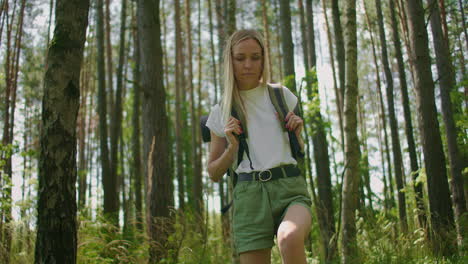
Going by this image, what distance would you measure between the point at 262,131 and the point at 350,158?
2.95 meters

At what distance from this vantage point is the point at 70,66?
3727 millimetres

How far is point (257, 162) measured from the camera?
2443mm

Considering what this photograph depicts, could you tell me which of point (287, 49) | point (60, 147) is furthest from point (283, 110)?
point (287, 49)

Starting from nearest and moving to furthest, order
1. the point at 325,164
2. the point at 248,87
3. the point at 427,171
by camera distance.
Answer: the point at 248,87 → the point at 427,171 → the point at 325,164

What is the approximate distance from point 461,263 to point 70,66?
4.58 metres

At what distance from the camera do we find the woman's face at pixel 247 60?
2.55 metres

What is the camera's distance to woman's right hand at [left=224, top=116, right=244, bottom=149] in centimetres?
237

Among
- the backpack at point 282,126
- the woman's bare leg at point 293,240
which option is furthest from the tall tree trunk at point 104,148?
the woman's bare leg at point 293,240

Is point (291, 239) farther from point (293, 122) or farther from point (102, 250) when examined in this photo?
point (102, 250)

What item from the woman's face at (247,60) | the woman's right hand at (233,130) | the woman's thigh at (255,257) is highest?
the woman's face at (247,60)

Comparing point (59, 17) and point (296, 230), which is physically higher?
point (59, 17)

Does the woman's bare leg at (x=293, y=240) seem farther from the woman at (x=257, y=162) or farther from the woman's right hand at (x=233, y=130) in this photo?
the woman's right hand at (x=233, y=130)

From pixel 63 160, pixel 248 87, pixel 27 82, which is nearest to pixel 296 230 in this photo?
pixel 248 87

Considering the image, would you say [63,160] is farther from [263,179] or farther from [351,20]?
[351,20]
